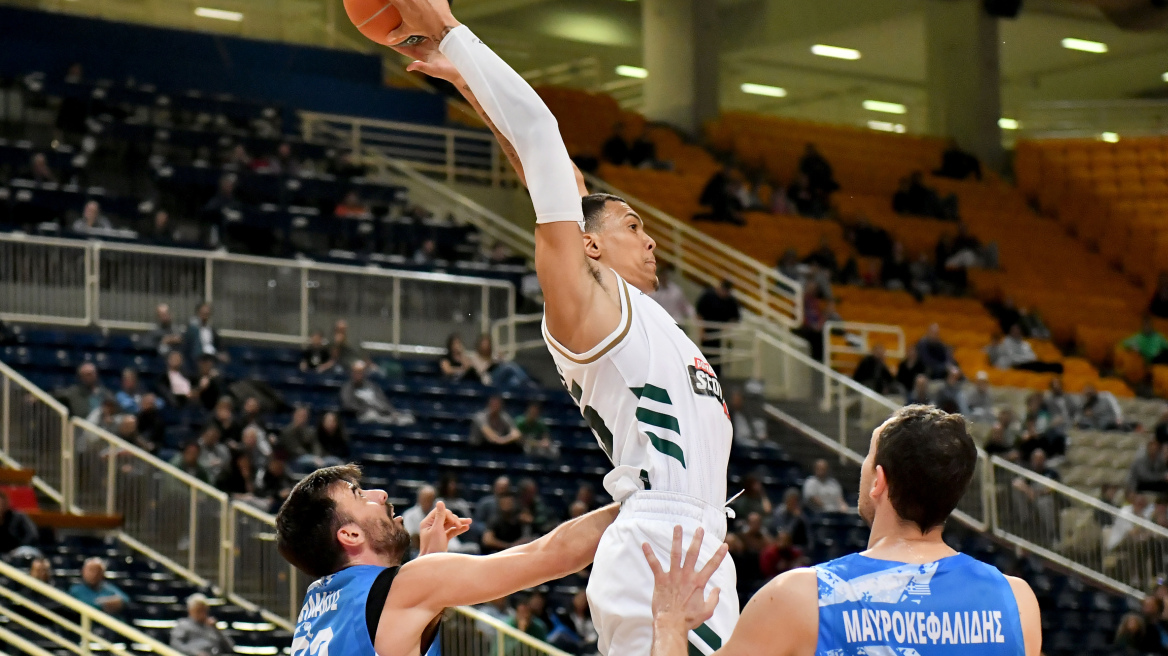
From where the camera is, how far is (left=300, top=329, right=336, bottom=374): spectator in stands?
51.5ft

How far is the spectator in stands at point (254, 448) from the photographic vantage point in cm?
1324

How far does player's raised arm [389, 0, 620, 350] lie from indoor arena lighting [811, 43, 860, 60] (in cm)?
2829

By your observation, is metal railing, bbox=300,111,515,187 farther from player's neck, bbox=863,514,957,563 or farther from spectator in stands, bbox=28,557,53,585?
player's neck, bbox=863,514,957,563

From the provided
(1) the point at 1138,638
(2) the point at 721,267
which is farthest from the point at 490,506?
(2) the point at 721,267

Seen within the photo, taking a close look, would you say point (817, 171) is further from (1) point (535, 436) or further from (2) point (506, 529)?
(2) point (506, 529)

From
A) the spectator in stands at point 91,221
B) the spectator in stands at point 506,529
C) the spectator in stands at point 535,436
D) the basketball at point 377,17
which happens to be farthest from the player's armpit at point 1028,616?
the spectator in stands at point 91,221

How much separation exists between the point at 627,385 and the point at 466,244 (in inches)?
657

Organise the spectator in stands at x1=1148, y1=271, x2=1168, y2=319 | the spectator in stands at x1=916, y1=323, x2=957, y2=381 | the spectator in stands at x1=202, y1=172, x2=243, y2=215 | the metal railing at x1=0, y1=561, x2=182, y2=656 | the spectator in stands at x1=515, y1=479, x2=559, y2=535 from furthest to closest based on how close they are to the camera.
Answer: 1. the spectator in stands at x1=1148, y1=271, x2=1168, y2=319
2. the spectator in stands at x1=916, y1=323, x2=957, y2=381
3. the spectator in stands at x1=202, y1=172, x2=243, y2=215
4. the spectator in stands at x1=515, y1=479, x2=559, y2=535
5. the metal railing at x1=0, y1=561, x2=182, y2=656

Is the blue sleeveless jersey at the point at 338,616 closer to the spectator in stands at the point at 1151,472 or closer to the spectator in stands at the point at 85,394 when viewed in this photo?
the spectator in stands at the point at 85,394

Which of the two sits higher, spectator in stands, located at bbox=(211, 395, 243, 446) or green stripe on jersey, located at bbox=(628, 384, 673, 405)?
green stripe on jersey, located at bbox=(628, 384, 673, 405)

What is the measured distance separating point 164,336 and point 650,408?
38.5ft

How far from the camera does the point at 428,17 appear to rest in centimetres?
382

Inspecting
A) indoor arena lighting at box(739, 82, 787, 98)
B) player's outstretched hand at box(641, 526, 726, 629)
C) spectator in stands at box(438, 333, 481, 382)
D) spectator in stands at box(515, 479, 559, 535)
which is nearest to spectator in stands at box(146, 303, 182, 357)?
spectator in stands at box(438, 333, 481, 382)

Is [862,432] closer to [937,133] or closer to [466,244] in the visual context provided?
[466,244]
